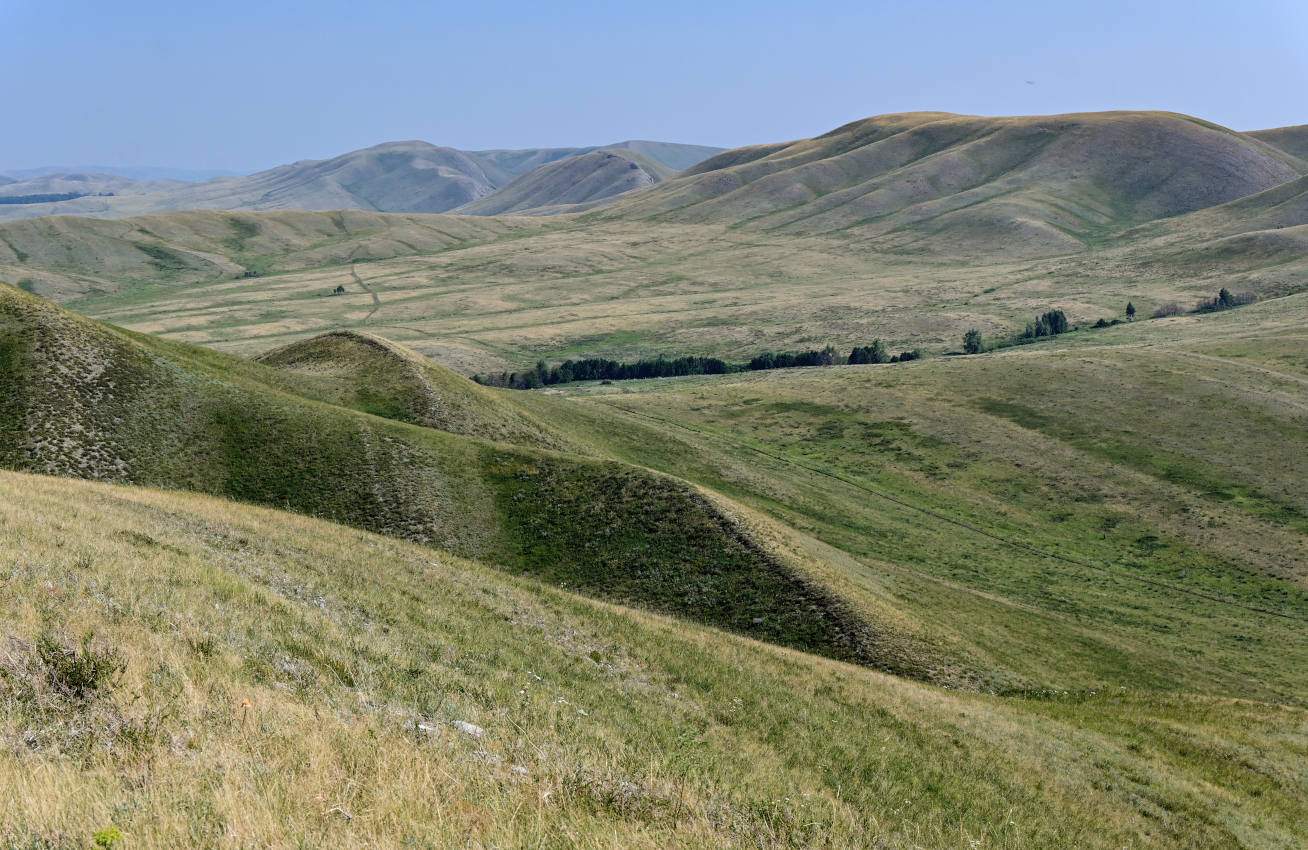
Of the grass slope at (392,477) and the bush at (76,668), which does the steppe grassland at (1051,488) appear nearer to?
the grass slope at (392,477)

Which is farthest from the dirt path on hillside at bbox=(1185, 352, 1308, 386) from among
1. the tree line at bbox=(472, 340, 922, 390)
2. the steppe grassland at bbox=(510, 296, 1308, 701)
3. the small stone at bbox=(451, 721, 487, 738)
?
the small stone at bbox=(451, 721, 487, 738)

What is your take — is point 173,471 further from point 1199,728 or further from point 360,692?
point 1199,728

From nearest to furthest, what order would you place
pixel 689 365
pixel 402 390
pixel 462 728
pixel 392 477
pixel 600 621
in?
1. pixel 462 728
2. pixel 600 621
3. pixel 392 477
4. pixel 402 390
5. pixel 689 365

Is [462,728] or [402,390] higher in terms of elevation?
[402,390]

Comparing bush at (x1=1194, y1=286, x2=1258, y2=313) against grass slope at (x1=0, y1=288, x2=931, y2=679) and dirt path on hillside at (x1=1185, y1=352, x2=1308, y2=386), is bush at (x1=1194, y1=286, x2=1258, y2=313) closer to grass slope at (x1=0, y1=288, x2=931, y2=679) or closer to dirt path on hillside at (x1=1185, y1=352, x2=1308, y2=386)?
dirt path on hillside at (x1=1185, y1=352, x2=1308, y2=386)

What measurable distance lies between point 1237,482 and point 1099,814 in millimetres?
82127

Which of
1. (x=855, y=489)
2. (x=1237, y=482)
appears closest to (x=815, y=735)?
(x=855, y=489)

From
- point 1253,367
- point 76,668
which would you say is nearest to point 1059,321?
point 1253,367

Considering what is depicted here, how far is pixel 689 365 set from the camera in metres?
165

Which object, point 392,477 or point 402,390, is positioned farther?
point 402,390

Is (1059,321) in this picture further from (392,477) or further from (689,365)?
(392,477)

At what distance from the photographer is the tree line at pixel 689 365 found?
15900 centimetres

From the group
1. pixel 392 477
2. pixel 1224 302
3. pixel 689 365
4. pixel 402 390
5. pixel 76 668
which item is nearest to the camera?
pixel 76 668

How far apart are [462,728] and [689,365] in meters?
155
